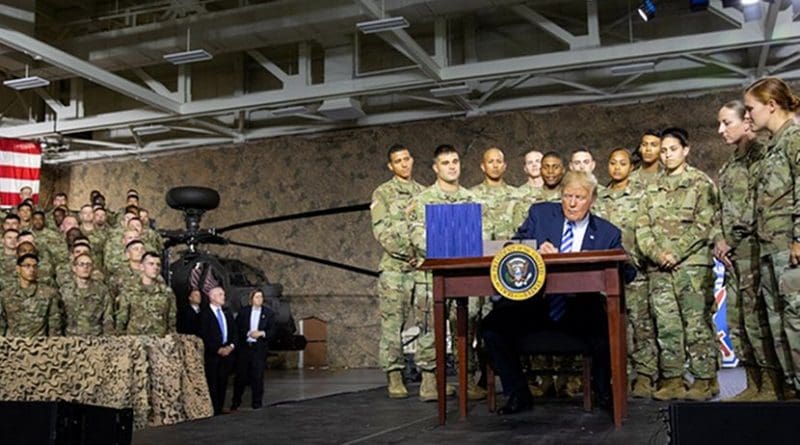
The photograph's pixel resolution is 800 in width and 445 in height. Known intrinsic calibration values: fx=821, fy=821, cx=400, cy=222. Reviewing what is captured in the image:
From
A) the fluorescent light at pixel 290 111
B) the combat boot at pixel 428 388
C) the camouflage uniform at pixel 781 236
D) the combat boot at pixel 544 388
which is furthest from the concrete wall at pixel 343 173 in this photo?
the camouflage uniform at pixel 781 236

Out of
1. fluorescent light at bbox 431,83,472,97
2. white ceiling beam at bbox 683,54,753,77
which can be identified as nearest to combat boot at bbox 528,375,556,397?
white ceiling beam at bbox 683,54,753,77

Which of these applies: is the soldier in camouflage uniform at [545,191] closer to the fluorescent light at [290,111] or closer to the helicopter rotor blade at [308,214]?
the helicopter rotor blade at [308,214]

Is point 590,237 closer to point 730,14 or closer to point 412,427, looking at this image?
point 412,427

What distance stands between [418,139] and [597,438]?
846cm

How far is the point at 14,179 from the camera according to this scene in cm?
1198

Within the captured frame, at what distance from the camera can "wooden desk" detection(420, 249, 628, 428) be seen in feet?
10.5

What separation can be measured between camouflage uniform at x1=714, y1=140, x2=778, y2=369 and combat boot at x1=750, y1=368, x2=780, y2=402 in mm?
62

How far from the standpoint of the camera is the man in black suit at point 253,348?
259 inches

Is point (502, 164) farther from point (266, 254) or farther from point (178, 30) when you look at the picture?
point (266, 254)

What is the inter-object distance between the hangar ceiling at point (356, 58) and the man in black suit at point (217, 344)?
327 centimetres

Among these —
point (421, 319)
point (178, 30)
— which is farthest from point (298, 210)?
point (421, 319)

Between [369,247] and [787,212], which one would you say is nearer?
[787,212]

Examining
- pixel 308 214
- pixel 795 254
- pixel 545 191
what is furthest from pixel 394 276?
pixel 308 214

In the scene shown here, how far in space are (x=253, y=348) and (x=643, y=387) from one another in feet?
11.2
